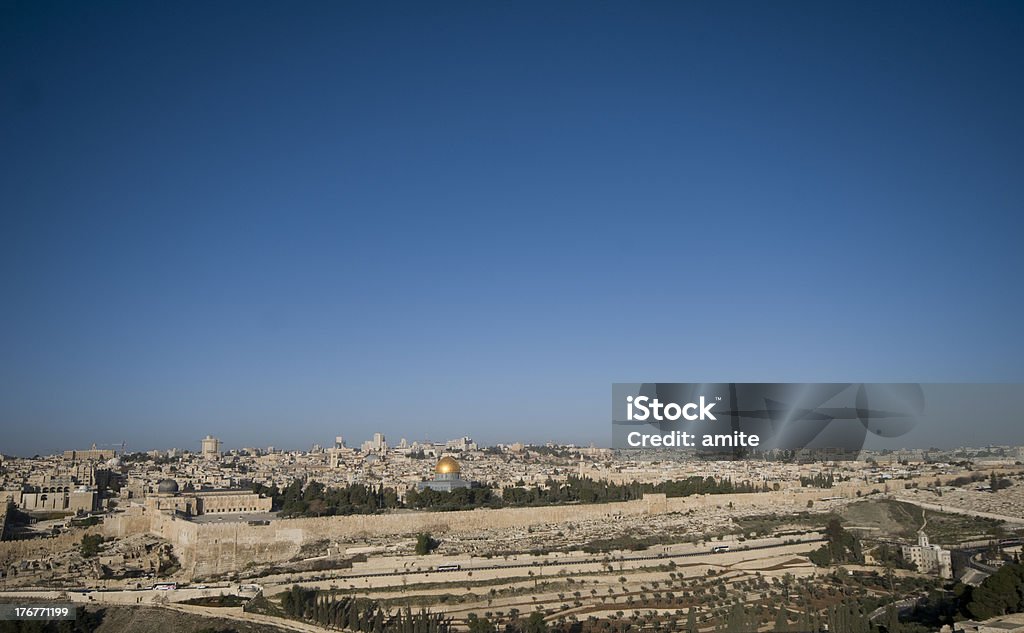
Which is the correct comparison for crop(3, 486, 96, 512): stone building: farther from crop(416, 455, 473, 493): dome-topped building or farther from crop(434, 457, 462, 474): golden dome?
crop(434, 457, 462, 474): golden dome

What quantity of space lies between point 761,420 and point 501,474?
71.7 ft

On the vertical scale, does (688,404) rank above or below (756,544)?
above

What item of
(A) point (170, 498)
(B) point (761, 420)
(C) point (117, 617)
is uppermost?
(B) point (761, 420)

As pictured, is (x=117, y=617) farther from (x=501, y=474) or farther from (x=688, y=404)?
(x=501, y=474)

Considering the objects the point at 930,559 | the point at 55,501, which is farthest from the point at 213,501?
the point at 930,559

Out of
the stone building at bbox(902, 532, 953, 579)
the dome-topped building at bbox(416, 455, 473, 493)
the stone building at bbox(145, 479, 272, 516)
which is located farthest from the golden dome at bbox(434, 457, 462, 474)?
the stone building at bbox(902, 532, 953, 579)

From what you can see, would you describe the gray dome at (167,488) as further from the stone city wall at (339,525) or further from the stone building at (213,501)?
the stone city wall at (339,525)

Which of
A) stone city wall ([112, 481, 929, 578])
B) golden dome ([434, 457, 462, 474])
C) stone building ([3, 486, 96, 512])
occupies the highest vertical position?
golden dome ([434, 457, 462, 474])

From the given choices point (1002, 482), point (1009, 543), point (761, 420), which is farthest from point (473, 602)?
point (1002, 482)

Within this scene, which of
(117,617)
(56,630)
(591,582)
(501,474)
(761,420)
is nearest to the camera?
(56,630)

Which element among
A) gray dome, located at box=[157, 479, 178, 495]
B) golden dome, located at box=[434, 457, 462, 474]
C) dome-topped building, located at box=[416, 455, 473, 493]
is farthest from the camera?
golden dome, located at box=[434, 457, 462, 474]

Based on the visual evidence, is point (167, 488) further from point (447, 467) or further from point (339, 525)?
point (447, 467)

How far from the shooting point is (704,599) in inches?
704

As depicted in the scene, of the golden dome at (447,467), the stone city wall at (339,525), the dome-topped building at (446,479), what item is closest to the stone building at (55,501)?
the stone city wall at (339,525)
